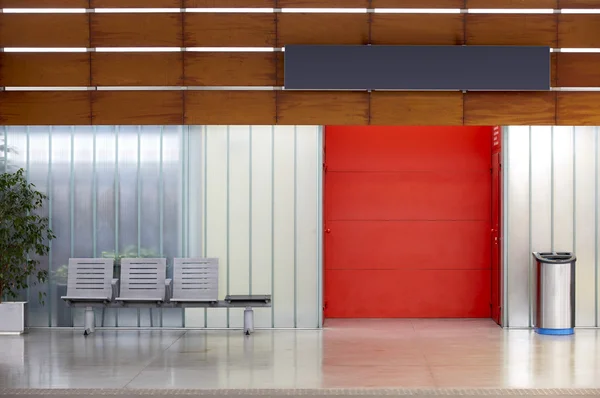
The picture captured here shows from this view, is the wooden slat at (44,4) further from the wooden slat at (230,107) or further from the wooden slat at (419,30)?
the wooden slat at (419,30)

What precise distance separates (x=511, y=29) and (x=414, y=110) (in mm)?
1708

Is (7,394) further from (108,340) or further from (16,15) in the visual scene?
(16,15)

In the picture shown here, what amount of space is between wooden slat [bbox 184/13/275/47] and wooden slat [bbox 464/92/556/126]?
112 inches

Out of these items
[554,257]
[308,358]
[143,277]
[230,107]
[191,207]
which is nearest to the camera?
[308,358]

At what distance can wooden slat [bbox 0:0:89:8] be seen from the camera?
11508 millimetres

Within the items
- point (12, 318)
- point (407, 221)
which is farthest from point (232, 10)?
point (12, 318)

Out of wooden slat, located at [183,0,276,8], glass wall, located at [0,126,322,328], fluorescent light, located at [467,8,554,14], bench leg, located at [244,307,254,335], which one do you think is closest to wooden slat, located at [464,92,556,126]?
fluorescent light, located at [467,8,554,14]

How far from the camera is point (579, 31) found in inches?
448

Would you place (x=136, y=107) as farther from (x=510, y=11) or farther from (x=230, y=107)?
(x=510, y=11)

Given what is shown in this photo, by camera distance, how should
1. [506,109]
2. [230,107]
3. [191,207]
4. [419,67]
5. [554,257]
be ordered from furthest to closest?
[191,207]
[554,257]
[230,107]
[506,109]
[419,67]

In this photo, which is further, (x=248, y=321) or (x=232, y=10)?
(x=232, y=10)

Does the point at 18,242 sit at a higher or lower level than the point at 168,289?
higher

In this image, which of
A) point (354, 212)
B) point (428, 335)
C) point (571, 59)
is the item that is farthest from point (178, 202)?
point (571, 59)

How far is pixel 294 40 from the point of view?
448 inches
